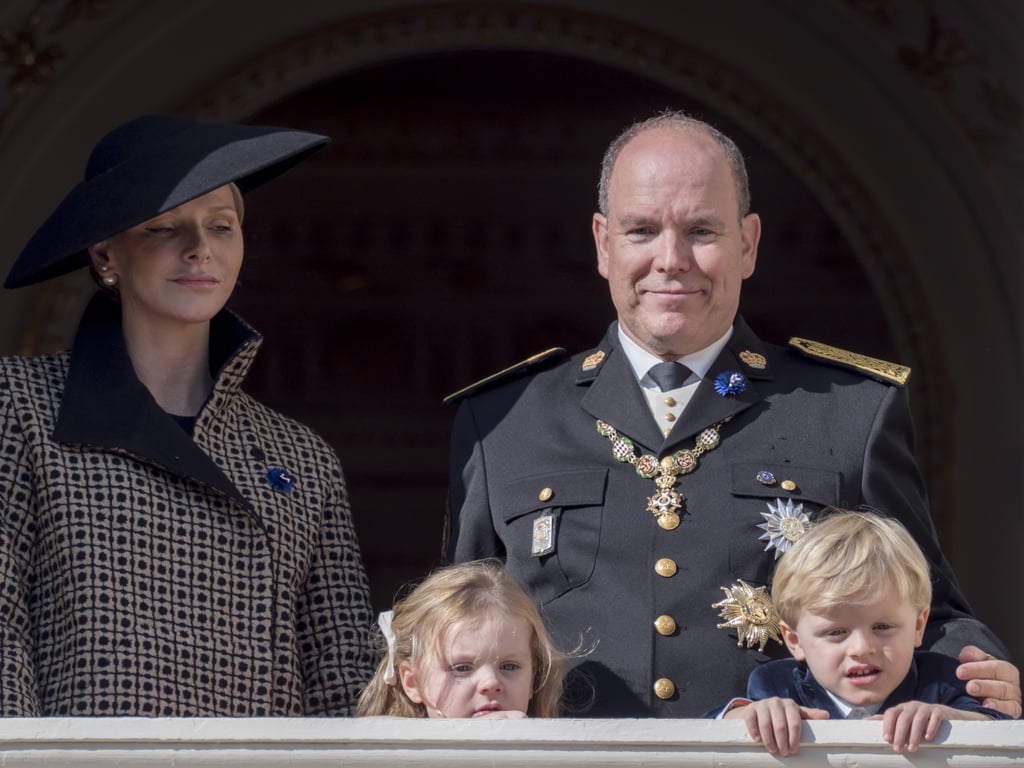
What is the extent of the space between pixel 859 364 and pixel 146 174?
1.02 metres

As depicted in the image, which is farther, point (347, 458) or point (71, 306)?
point (347, 458)

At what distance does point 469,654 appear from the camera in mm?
3057

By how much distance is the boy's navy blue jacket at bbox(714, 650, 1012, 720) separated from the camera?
9.84 feet

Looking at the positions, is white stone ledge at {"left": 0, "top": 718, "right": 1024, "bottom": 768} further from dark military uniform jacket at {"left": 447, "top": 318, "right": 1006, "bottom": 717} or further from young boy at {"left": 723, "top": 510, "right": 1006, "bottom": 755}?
dark military uniform jacket at {"left": 447, "top": 318, "right": 1006, "bottom": 717}

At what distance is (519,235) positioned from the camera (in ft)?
17.2

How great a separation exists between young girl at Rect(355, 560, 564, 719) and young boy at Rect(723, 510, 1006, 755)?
0.87 feet

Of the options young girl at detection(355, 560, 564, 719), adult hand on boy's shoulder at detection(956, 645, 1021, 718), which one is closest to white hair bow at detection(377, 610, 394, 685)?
young girl at detection(355, 560, 564, 719)

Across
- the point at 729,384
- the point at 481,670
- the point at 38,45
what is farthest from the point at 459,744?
the point at 38,45

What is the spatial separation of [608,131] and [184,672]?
2.24 metres

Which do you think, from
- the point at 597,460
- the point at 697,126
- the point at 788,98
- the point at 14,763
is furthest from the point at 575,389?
the point at 788,98

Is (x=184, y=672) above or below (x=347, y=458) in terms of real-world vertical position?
below

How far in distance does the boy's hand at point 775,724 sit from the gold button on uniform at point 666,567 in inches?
16.7

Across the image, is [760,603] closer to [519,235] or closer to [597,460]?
[597,460]

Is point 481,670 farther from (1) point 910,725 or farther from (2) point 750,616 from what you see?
(1) point 910,725
